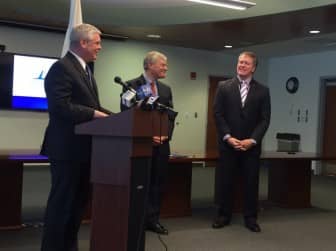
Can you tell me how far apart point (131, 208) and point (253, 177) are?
2.13 meters

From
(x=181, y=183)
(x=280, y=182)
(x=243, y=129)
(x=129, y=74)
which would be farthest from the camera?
(x=129, y=74)

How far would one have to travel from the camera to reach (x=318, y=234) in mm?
3943

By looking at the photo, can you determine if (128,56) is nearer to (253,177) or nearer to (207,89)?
(207,89)

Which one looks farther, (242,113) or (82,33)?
(242,113)

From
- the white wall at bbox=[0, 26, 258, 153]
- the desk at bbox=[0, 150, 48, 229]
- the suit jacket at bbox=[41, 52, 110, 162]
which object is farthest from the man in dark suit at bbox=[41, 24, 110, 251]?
the white wall at bbox=[0, 26, 258, 153]

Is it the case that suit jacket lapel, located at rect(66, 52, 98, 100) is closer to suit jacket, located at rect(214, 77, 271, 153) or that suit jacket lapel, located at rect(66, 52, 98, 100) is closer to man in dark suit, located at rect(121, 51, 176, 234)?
man in dark suit, located at rect(121, 51, 176, 234)

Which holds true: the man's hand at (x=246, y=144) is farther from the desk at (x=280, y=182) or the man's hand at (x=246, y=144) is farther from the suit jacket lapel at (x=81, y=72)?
the suit jacket lapel at (x=81, y=72)

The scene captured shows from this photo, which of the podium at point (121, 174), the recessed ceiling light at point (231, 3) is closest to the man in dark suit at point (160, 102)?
the podium at point (121, 174)

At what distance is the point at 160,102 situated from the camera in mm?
3424

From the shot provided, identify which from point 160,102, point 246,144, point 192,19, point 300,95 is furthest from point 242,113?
point 300,95

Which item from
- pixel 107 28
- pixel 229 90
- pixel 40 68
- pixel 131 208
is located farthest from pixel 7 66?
pixel 131 208

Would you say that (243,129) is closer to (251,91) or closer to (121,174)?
(251,91)

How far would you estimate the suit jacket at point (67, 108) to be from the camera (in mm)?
2305

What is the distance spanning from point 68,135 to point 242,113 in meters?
1.90
